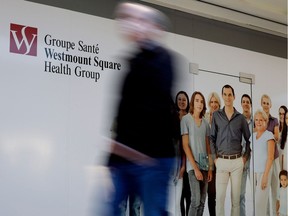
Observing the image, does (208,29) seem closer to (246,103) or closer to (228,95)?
(228,95)

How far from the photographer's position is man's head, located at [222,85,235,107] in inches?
179

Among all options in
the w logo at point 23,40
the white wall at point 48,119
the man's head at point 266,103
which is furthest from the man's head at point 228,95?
the w logo at point 23,40

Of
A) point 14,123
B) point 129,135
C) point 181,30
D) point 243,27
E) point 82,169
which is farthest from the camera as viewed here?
point 243,27

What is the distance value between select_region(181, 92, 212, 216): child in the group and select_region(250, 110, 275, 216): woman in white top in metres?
0.64

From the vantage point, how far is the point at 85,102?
3.66 m

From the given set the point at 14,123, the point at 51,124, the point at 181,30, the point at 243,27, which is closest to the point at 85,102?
the point at 51,124

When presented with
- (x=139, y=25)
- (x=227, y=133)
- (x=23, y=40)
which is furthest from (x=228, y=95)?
(x=139, y=25)

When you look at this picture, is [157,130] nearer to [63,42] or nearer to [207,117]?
[63,42]

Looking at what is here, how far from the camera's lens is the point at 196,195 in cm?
419

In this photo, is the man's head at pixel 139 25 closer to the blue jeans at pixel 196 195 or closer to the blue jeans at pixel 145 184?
the blue jeans at pixel 145 184

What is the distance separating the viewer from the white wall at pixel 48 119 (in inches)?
127

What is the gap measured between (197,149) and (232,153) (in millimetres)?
454

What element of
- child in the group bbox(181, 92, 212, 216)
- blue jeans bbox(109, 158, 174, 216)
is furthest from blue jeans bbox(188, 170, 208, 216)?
blue jeans bbox(109, 158, 174, 216)

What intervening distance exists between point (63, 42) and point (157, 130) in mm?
2209
